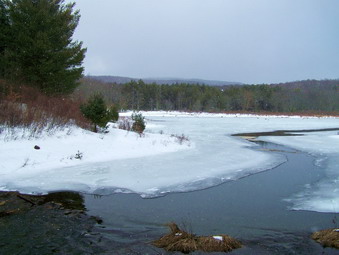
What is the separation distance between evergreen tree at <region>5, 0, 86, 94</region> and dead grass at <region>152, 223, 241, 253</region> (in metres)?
15.1

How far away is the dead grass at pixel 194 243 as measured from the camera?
17.5 feet

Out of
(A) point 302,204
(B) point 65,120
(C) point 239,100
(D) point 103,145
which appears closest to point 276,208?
(A) point 302,204

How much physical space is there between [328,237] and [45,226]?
5.51 metres

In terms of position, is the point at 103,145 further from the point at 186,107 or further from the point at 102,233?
the point at 186,107

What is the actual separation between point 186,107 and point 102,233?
10362 cm

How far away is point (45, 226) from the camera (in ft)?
19.9

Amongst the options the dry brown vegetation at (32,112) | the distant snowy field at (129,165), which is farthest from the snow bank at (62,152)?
the dry brown vegetation at (32,112)

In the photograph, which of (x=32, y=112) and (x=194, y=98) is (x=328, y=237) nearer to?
(x=32, y=112)

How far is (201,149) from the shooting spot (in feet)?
55.7

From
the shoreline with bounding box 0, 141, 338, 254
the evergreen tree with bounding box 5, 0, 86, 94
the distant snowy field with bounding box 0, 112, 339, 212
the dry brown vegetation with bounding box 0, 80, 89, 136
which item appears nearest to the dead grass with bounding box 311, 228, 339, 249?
the shoreline with bounding box 0, 141, 338, 254

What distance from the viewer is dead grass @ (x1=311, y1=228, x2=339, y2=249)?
5.50 meters

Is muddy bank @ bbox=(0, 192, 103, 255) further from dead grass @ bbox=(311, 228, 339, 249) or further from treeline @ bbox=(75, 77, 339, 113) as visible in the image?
treeline @ bbox=(75, 77, 339, 113)

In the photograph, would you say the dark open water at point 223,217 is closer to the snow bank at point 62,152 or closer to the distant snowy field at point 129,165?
the distant snowy field at point 129,165

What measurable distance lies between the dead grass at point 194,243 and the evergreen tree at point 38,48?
15090 millimetres
